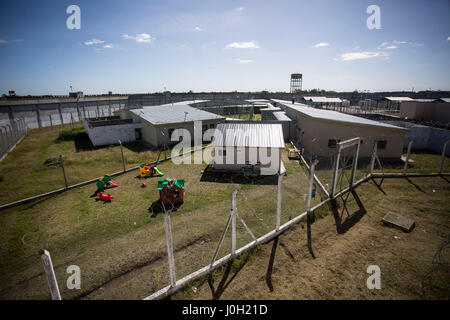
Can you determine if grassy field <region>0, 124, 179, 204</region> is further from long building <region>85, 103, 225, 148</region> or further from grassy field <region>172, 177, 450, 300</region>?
grassy field <region>172, 177, 450, 300</region>

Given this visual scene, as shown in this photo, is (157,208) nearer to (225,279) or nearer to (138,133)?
(225,279)

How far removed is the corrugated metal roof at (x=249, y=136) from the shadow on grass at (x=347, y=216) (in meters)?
5.88

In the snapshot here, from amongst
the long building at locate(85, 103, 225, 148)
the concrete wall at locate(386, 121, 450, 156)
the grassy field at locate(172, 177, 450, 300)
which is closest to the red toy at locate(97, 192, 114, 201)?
the grassy field at locate(172, 177, 450, 300)

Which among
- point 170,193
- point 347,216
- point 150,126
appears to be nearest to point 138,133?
Result: point 150,126

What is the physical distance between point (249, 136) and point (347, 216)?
29.6ft

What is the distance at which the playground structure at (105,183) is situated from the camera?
13344 millimetres

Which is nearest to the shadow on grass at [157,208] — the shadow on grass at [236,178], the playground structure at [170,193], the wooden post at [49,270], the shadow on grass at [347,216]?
the playground structure at [170,193]

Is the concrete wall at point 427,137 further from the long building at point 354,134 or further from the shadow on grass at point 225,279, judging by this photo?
the shadow on grass at point 225,279

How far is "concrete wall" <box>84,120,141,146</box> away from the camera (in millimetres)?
24078

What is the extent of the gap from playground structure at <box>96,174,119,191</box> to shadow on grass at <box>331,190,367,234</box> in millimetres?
12713

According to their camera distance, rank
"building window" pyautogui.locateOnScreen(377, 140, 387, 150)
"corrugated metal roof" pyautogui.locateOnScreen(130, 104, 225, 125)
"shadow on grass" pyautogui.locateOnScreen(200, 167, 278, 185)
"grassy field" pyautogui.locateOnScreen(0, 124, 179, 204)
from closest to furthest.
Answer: "grassy field" pyautogui.locateOnScreen(0, 124, 179, 204), "shadow on grass" pyautogui.locateOnScreen(200, 167, 278, 185), "building window" pyautogui.locateOnScreen(377, 140, 387, 150), "corrugated metal roof" pyautogui.locateOnScreen(130, 104, 225, 125)

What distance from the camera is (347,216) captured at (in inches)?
375
